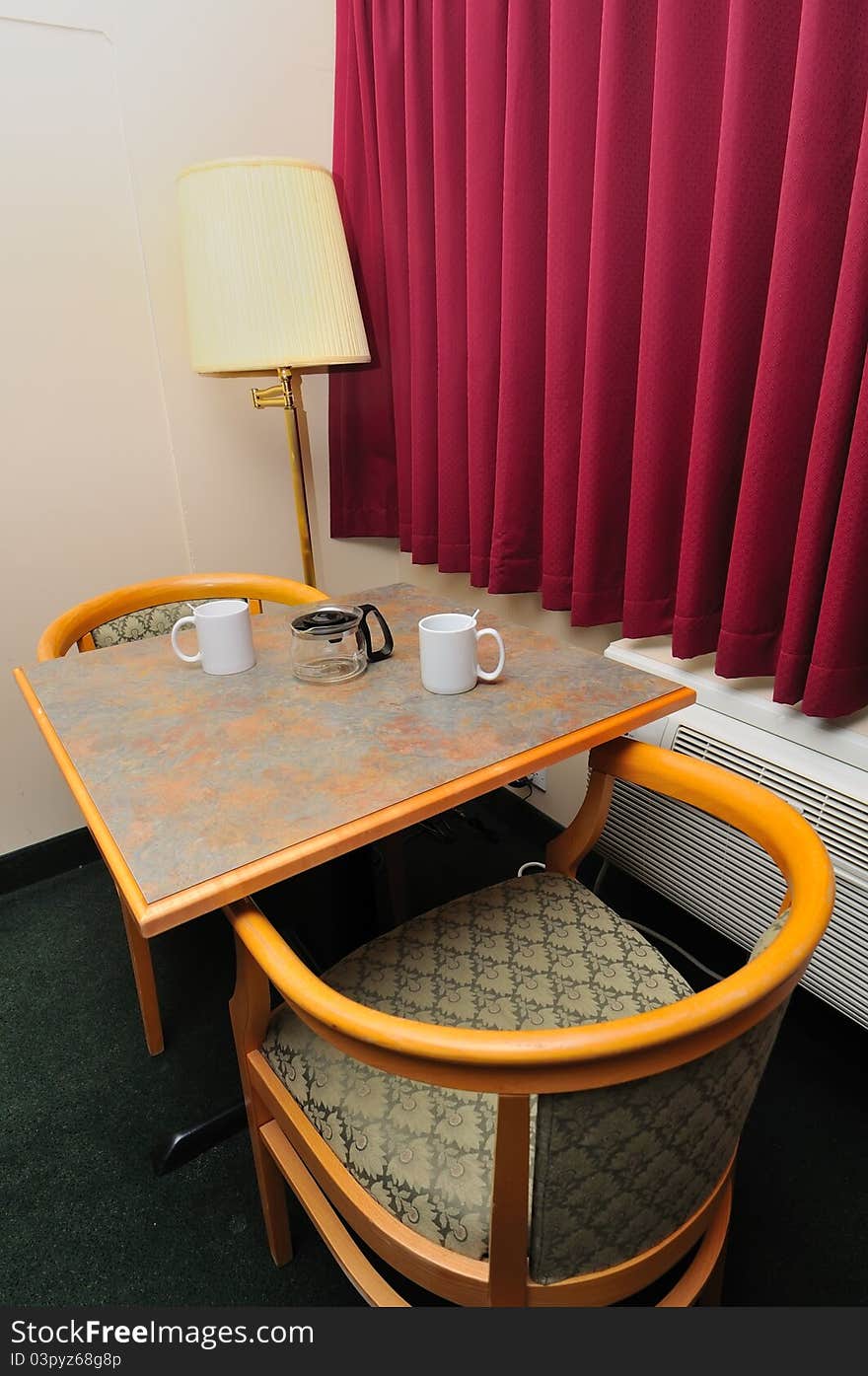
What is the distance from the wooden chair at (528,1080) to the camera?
1.70 feet

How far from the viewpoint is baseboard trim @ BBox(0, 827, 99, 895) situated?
188 centimetres

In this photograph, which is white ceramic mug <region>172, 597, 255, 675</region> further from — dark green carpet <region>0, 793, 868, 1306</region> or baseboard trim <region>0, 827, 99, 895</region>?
baseboard trim <region>0, 827, 99, 895</region>

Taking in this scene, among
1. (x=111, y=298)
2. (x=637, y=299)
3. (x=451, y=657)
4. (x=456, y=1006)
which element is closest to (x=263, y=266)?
(x=111, y=298)

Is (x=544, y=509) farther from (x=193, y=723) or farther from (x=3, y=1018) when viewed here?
(x=3, y=1018)

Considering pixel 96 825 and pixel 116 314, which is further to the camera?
pixel 116 314

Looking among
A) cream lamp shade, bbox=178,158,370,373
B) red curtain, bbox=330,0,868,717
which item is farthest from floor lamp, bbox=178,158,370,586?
red curtain, bbox=330,0,868,717

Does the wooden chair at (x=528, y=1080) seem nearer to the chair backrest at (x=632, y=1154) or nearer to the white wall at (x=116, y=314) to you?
the chair backrest at (x=632, y=1154)

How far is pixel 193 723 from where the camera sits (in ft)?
3.23

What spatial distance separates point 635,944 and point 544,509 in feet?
2.77

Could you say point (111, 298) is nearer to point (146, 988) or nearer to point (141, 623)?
point (141, 623)

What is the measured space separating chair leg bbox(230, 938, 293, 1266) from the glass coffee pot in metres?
0.39

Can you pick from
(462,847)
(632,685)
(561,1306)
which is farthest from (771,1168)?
(462,847)

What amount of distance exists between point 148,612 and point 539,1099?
4.50ft

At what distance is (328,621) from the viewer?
1116 millimetres
